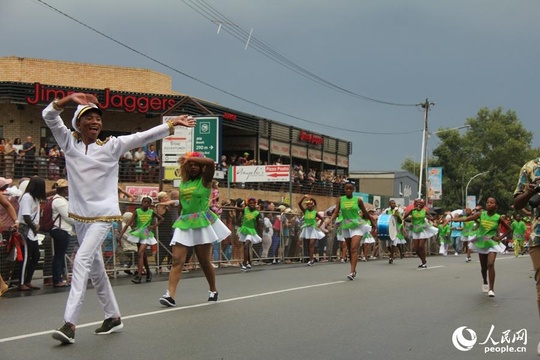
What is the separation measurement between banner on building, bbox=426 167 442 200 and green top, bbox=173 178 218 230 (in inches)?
1758

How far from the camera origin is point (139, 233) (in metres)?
15.1

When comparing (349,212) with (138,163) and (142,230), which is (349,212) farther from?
(138,163)

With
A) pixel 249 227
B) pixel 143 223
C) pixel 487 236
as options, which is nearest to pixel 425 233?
pixel 249 227

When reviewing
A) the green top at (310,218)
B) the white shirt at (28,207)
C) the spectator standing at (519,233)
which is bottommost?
the spectator standing at (519,233)

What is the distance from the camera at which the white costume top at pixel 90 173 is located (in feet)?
23.5

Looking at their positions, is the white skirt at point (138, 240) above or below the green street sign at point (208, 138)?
below

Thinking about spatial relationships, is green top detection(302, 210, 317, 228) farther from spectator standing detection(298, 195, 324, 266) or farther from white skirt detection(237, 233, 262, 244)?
white skirt detection(237, 233, 262, 244)

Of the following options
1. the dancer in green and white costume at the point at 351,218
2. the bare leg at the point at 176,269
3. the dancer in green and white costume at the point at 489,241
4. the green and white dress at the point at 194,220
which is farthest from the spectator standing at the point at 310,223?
the bare leg at the point at 176,269

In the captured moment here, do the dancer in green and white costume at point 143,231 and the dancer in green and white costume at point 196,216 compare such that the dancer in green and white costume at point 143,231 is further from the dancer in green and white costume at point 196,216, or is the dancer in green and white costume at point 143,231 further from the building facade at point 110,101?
the building facade at point 110,101

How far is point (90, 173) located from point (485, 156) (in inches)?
3197

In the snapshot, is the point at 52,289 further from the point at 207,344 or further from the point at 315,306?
the point at 207,344

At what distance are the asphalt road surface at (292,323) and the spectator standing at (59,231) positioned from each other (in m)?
0.67

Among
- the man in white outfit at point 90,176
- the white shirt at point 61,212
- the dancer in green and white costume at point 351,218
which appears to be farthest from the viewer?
the dancer in green and white costume at point 351,218

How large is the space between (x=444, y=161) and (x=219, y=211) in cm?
6406
